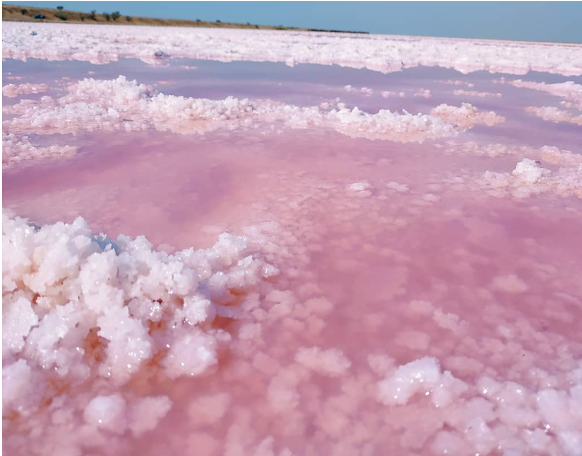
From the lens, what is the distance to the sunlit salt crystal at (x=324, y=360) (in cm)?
178

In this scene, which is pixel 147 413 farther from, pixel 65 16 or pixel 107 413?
pixel 65 16

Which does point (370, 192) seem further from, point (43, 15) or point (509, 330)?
point (43, 15)

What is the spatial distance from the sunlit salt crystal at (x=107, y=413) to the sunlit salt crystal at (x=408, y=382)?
0.92 meters

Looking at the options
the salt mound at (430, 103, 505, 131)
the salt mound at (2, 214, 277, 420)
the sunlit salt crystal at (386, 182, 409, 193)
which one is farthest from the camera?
the salt mound at (430, 103, 505, 131)

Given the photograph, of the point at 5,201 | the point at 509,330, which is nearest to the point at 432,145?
the point at 509,330

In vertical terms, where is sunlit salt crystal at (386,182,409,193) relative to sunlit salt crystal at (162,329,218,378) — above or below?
above

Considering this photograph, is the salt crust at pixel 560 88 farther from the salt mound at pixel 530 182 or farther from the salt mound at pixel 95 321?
the salt mound at pixel 95 321

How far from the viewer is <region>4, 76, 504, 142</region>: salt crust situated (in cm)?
509

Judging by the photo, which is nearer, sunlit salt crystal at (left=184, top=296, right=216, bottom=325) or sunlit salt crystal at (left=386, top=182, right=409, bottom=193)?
sunlit salt crystal at (left=184, top=296, right=216, bottom=325)

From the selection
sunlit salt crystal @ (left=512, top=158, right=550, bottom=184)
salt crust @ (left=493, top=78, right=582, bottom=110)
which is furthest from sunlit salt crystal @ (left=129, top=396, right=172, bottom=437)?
salt crust @ (left=493, top=78, right=582, bottom=110)

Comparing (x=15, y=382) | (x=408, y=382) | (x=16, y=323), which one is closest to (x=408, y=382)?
(x=408, y=382)

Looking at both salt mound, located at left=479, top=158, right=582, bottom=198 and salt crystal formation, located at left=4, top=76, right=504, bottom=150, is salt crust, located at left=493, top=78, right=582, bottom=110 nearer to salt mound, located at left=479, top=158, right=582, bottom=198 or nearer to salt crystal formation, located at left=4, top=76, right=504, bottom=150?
salt crystal formation, located at left=4, top=76, right=504, bottom=150

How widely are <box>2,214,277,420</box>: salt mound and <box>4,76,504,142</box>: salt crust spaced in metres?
3.38

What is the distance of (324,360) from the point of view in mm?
1824
